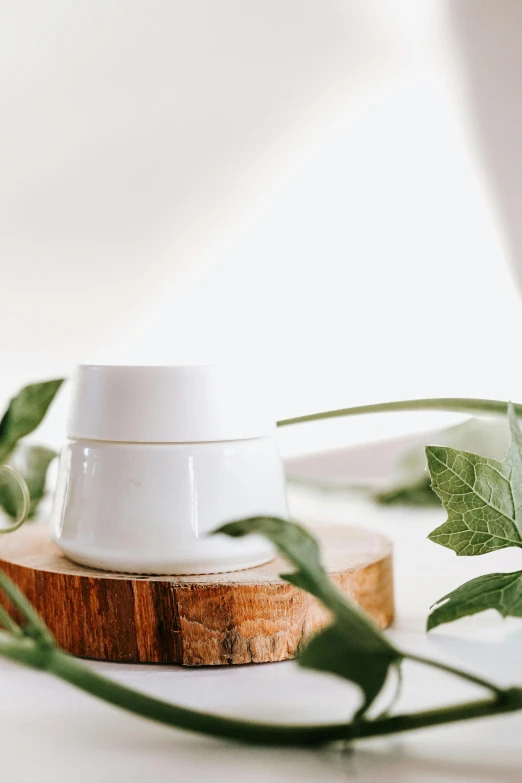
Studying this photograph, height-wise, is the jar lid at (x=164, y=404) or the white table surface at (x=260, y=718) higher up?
the jar lid at (x=164, y=404)

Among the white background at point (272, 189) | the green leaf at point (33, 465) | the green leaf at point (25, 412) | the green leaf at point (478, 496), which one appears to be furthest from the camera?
the white background at point (272, 189)

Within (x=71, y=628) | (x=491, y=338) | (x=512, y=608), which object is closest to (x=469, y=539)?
(x=512, y=608)

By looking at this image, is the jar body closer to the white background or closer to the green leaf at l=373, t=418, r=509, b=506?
the green leaf at l=373, t=418, r=509, b=506

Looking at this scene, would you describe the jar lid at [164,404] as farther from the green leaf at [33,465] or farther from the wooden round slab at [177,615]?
the green leaf at [33,465]

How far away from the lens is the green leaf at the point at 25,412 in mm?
462

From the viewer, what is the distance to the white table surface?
276 mm

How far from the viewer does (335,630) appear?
23 cm

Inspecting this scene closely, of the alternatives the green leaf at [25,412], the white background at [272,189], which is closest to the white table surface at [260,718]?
the green leaf at [25,412]

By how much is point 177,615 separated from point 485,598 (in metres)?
0.13

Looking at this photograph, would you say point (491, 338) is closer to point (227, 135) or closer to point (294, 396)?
point (294, 396)

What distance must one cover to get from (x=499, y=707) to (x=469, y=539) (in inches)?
4.9

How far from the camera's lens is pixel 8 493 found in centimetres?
55

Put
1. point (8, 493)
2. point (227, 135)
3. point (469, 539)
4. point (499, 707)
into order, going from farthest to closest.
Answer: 1. point (227, 135)
2. point (8, 493)
3. point (469, 539)
4. point (499, 707)

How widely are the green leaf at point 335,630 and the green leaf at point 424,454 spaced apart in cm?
32
